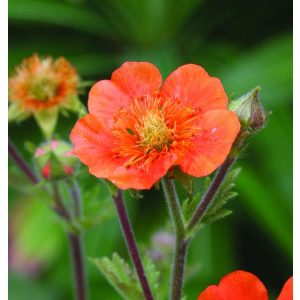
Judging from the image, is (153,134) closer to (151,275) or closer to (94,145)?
(94,145)

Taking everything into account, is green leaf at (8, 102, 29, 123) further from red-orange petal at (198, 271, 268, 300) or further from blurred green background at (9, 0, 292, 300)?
red-orange petal at (198, 271, 268, 300)

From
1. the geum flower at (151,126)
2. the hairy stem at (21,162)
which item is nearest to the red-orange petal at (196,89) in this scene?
the geum flower at (151,126)

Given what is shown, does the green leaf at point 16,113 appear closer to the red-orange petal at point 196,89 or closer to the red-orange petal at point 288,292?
the red-orange petal at point 196,89

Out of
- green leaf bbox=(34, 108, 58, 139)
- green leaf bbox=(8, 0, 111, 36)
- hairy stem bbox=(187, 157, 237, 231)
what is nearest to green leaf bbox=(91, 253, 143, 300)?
hairy stem bbox=(187, 157, 237, 231)

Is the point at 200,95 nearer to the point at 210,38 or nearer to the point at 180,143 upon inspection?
the point at 180,143

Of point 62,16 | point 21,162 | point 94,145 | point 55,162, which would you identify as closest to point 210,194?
point 94,145
